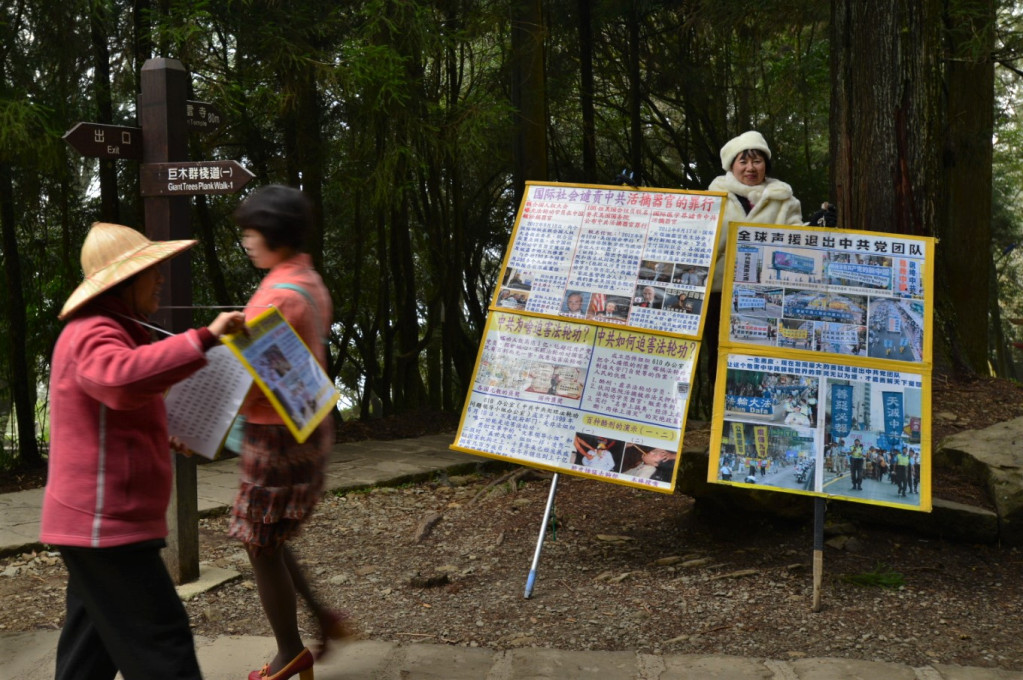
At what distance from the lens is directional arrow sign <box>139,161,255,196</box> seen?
3.93m

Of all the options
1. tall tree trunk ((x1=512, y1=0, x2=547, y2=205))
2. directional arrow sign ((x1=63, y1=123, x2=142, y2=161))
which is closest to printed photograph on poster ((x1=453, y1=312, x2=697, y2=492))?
directional arrow sign ((x1=63, y1=123, x2=142, y2=161))

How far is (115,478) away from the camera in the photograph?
2.25 meters

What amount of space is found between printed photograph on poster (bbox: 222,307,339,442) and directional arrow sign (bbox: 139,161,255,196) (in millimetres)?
1529

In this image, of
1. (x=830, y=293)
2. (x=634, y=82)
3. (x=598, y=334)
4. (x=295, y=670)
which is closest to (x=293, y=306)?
(x=295, y=670)

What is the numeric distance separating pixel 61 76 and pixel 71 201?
2.32 meters

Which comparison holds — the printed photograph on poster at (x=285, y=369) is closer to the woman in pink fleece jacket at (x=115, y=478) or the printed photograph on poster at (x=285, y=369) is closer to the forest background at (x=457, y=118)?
the woman in pink fleece jacket at (x=115, y=478)

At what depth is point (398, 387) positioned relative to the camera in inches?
504

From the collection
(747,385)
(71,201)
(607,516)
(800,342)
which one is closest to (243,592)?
(607,516)

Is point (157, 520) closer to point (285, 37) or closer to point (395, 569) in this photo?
point (395, 569)

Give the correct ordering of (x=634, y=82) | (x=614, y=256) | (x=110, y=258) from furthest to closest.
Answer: (x=634, y=82) → (x=614, y=256) → (x=110, y=258)

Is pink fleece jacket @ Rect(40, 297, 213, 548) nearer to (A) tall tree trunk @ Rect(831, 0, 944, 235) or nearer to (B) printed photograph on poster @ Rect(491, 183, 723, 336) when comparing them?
(B) printed photograph on poster @ Rect(491, 183, 723, 336)

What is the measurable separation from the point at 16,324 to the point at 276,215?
648cm

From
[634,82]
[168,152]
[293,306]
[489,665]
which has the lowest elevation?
[489,665]

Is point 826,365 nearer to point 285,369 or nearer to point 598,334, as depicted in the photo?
point 598,334
